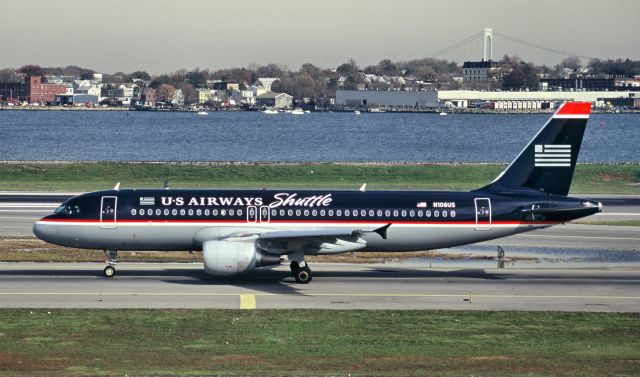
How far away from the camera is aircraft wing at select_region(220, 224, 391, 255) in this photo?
1699 inches

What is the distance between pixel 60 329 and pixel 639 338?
62.2 feet

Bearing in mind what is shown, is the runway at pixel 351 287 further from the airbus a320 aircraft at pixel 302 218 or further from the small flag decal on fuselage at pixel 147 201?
the small flag decal on fuselage at pixel 147 201

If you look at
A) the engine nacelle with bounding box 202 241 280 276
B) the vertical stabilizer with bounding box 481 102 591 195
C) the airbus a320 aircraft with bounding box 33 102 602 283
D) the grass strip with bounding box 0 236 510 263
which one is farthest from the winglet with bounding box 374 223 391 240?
the grass strip with bounding box 0 236 510 263

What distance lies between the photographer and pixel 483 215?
1818 inches

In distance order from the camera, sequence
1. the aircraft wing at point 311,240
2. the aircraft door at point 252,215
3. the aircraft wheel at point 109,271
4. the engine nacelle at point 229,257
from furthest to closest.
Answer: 1. the aircraft door at point 252,215
2. the aircraft wheel at point 109,271
3. the aircraft wing at point 311,240
4. the engine nacelle at point 229,257

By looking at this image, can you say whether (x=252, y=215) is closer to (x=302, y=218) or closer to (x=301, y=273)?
(x=302, y=218)

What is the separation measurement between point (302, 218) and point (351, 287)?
13.5ft

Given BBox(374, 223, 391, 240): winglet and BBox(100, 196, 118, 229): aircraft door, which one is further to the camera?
BBox(100, 196, 118, 229): aircraft door

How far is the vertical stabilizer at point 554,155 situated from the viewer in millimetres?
47312

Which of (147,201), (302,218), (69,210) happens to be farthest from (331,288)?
(69,210)

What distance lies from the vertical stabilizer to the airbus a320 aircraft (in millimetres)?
89

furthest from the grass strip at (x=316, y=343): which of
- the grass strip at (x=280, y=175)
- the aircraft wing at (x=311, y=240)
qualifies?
the grass strip at (x=280, y=175)

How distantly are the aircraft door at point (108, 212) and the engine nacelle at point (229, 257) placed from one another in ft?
15.3

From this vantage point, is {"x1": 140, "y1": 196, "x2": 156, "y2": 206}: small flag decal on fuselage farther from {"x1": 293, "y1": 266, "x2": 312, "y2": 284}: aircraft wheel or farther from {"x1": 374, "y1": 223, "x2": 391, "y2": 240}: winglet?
{"x1": 374, "y1": 223, "x2": 391, "y2": 240}: winglet
